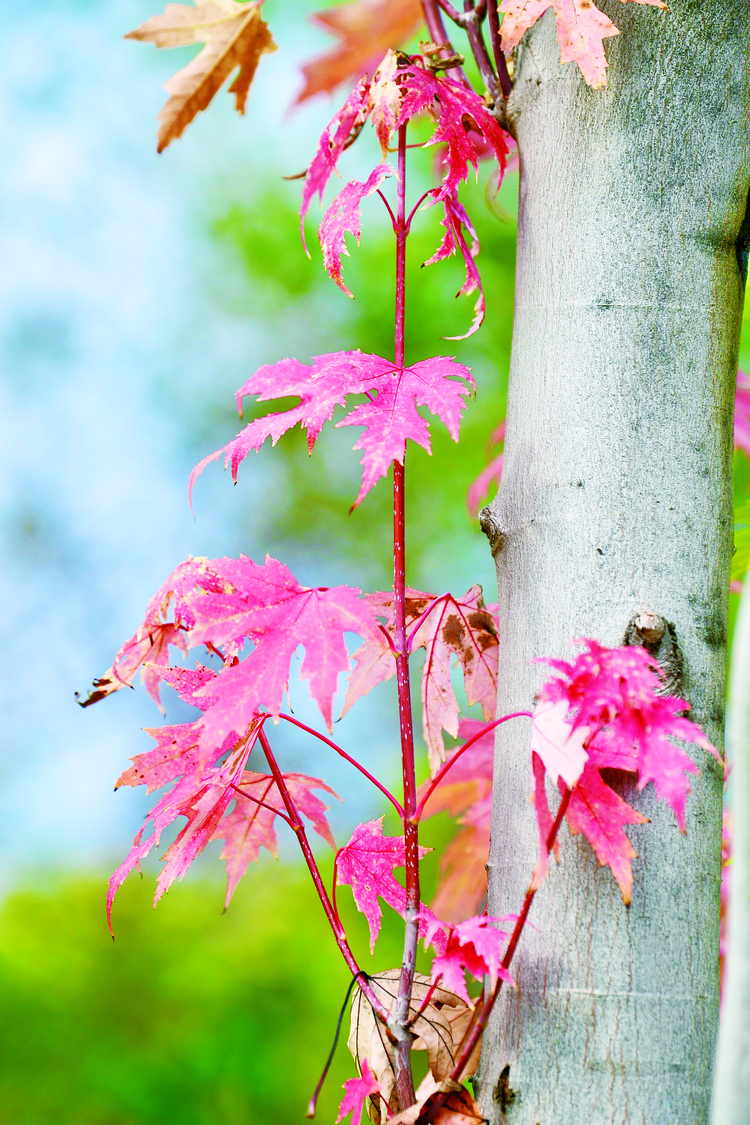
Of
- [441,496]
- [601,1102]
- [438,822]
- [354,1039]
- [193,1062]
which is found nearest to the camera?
[601,1102]

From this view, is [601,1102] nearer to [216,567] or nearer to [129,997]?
[216,567]

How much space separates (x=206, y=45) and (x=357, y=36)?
17.7 inches

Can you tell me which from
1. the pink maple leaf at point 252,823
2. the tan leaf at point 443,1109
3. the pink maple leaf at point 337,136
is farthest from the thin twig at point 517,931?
the pink maple leaf at point 337,136

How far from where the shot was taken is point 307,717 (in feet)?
6.88

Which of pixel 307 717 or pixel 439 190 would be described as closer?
pixel 439 190

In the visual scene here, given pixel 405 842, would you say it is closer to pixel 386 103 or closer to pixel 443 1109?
pixel 443 1109

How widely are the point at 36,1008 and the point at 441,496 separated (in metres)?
1.56

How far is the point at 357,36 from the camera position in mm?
878

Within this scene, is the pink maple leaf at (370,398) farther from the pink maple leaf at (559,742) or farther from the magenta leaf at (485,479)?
the magenta leaf at (485,479)

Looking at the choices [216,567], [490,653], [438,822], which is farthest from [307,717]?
[216,567]

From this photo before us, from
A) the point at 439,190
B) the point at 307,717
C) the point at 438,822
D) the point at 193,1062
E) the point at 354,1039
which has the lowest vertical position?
the point at 193,1062

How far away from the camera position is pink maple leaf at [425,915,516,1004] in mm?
418

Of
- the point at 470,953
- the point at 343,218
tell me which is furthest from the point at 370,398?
the point at 470,953

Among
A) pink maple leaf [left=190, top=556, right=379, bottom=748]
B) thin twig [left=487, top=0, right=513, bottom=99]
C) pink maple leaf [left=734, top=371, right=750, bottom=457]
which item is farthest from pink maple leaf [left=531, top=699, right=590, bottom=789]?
pink maple leaf [left=734, top=371, right=750, bottom=457]
